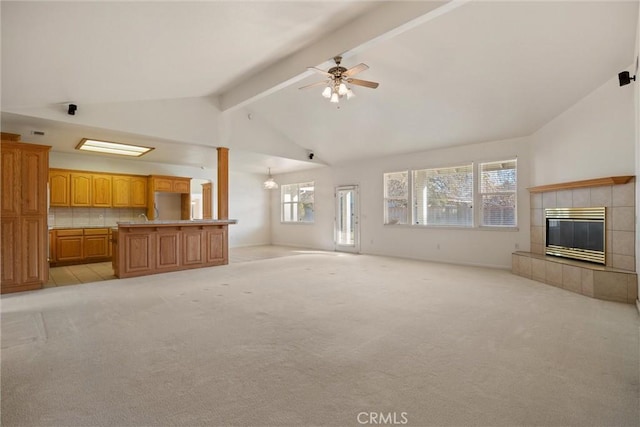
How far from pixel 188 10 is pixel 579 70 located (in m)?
4.99

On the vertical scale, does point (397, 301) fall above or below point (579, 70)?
below

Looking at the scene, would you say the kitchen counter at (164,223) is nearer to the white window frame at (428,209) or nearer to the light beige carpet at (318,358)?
the light beige carpet at (318,358)

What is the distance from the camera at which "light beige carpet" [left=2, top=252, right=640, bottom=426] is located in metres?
1.74

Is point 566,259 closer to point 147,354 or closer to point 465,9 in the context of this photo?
point 465,9

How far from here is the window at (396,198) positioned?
25.5ft

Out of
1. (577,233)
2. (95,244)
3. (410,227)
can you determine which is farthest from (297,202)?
(577,233)

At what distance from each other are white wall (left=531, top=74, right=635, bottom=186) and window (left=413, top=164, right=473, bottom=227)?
4.68 ft

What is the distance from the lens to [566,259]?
4.88m

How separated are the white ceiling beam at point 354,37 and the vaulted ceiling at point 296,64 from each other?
0.05 feet

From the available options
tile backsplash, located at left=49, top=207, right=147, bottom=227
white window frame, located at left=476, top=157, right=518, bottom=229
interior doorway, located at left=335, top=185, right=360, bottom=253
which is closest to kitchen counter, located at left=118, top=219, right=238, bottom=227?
tile backsplash, located at left=49, top=207, right=147, bottom=227

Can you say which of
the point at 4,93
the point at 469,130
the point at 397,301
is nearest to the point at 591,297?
the point at 397,301

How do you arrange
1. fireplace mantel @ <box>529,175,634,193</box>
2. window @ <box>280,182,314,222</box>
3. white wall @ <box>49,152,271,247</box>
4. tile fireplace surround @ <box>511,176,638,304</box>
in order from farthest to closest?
1. window @ <box>280,182,314,222</box>
2. white wall @ <box>49,152,271,247</box>
3. fireplace mantel @ <box>529,175,634,193</box>
4. tile fireplace surround @ <box>511,176,638,304</box>

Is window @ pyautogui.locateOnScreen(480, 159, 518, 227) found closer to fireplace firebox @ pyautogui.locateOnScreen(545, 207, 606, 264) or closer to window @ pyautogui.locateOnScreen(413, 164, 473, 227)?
window @ pyautogui.locateOnScreen(413, 164, 473, 227)

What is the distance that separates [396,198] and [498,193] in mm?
2382
